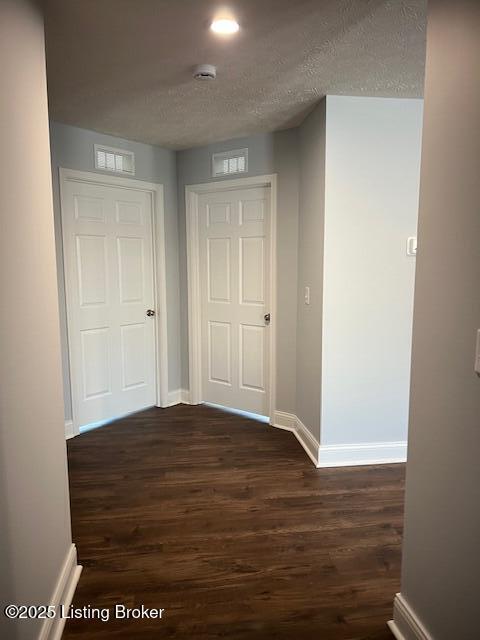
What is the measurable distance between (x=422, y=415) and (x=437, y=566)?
1.60 feet

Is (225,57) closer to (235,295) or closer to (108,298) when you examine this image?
(235,295)

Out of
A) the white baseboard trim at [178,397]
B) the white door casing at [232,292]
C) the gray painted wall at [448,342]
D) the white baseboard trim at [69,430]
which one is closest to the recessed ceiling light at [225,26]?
the gray painted wall at [448,342]

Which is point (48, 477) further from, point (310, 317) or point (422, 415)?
point (310, 317)

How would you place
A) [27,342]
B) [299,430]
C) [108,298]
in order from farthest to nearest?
[108,298] → [299,430] → [27,342]

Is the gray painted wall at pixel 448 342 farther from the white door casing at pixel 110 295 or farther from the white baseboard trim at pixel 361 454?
the white door casing at pixel 110 295

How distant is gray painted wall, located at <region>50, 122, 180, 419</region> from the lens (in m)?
3.46

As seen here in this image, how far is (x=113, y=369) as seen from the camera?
13.4ft

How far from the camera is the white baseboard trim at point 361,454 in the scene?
314cm

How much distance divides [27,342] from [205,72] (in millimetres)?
1713

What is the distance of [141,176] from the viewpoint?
4051 millimetres

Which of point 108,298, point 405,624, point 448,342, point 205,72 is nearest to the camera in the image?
point 448,342

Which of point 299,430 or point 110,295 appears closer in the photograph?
point 299,430

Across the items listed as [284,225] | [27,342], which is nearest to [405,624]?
[27,342]

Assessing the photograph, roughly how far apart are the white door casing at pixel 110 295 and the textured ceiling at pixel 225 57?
70 cm
